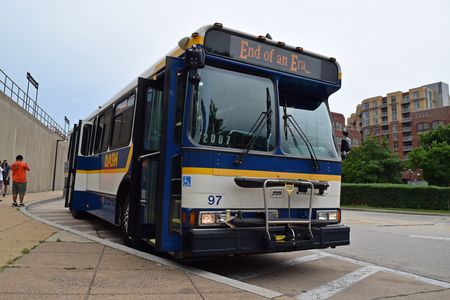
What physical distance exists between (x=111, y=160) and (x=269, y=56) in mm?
4153

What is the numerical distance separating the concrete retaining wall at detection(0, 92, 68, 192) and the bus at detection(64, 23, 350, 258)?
17.3 metres

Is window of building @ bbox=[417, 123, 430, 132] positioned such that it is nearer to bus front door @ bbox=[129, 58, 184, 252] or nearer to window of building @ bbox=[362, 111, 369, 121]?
window of building @ bbox=[362, 111, 369, 121]

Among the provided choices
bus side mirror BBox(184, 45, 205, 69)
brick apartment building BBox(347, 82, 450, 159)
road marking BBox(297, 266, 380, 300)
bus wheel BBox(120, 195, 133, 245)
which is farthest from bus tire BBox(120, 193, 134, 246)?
brick apartment building BBox(347, 82, 450, 159)

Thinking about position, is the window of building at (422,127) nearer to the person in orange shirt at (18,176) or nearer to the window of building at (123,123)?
the person in orange shirt at (18,176)

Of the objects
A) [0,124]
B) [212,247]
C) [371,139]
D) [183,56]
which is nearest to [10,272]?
[212,247]

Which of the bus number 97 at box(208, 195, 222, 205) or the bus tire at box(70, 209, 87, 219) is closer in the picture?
the bus number 97 at box(208, 195, 222, 205)

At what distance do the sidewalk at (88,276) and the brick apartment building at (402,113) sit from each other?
111 metres

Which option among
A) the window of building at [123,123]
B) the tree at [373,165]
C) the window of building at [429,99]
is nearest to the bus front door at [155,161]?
the window of building at [123,123]

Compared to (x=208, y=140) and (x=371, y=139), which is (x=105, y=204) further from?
(x=371, y=139)

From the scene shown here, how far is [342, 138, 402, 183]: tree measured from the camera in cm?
5056

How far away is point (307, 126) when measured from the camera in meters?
6.38

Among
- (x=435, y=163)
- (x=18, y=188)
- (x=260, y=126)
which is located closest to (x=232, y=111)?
(x=260, y=126)

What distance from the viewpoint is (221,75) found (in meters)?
5.70

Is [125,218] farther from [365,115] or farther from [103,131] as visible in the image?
[365,115]
